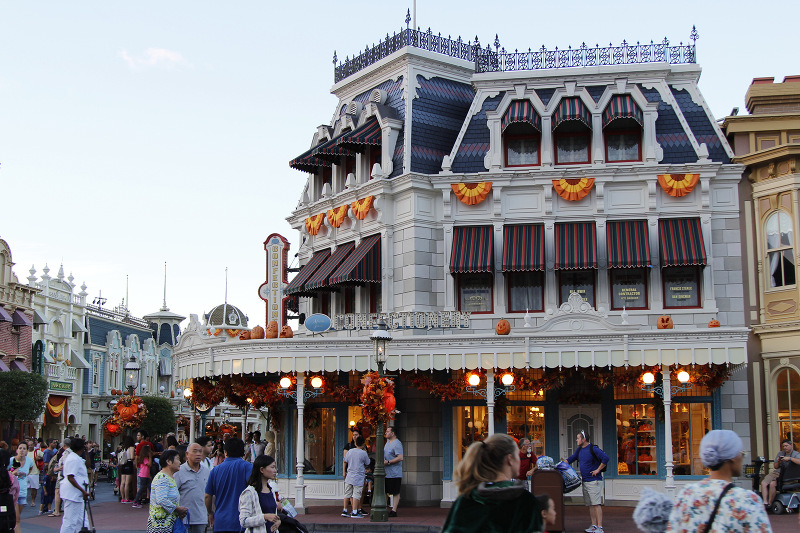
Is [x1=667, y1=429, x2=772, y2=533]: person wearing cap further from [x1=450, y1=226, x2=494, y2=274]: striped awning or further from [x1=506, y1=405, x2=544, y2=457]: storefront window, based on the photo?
[x1=450, y1=226, x2=494, y2=274]: striped awning

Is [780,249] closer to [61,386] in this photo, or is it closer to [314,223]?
[314,223]

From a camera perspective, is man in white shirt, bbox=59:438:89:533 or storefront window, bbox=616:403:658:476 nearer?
man in white shirt, bbox=59:438:89:533

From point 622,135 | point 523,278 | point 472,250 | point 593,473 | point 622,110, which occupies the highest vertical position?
point 622,110

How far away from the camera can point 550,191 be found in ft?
82.4

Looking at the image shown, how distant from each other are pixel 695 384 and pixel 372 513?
8.74 meters

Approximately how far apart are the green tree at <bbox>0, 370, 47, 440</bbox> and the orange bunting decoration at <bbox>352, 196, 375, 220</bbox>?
23700mm

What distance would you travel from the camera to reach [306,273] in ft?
93.5

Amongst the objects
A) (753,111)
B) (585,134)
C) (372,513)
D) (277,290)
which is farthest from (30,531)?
(753,111)

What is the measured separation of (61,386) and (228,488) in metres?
48.7

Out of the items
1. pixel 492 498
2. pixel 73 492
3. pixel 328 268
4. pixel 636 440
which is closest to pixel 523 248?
pixel 636 440

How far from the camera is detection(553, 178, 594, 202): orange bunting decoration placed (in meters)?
24.9

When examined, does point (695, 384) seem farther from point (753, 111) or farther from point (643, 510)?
point (643, 510)

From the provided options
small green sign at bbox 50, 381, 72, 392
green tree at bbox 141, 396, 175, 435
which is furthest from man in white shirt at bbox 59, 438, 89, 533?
green tree at bbox 141, 396, 175, 435

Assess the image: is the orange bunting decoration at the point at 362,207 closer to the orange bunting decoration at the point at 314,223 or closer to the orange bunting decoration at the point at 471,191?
the orange bunting decoration at the point at 314,223
